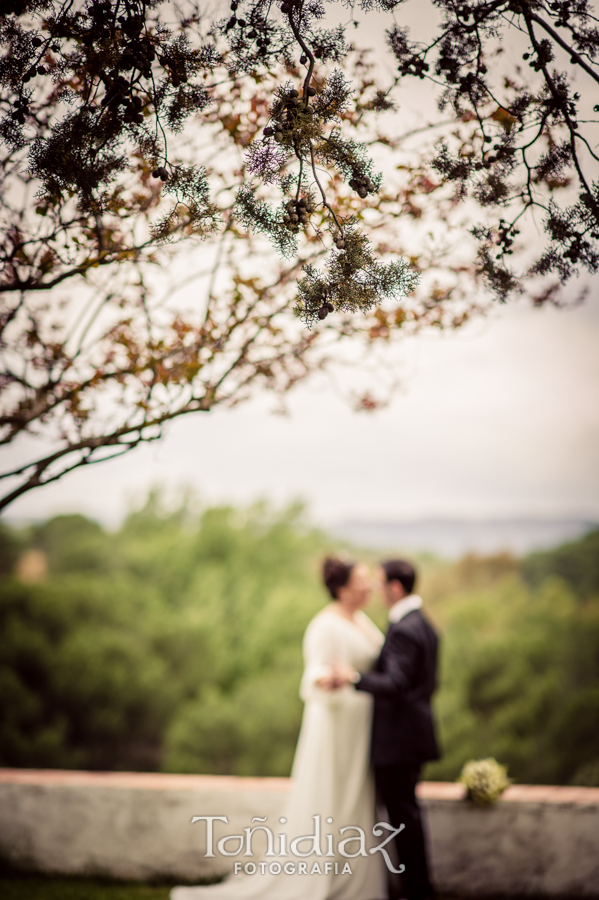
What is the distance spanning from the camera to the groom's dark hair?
3057mm

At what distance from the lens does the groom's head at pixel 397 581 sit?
306 cm

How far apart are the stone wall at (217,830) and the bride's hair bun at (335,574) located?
1.05 meters

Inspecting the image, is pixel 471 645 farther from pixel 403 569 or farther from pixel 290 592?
pixel 403 569

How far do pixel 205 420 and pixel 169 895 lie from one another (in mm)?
8966

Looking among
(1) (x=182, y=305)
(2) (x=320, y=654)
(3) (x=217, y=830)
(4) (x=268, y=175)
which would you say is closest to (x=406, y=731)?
(2) (x=320, y=654)

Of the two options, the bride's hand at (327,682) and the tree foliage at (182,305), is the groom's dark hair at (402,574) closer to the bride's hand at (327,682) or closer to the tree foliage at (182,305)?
the bride's hand at (327,682)

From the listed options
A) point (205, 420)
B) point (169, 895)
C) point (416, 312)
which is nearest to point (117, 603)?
point (205, 420)

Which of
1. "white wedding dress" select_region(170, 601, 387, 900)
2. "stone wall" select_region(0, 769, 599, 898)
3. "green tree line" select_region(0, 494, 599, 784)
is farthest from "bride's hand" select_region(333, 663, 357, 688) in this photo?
"green tree line" select_region(0, 494, 599, 784)

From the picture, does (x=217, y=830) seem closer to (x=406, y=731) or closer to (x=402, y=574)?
(x=406, y=731)

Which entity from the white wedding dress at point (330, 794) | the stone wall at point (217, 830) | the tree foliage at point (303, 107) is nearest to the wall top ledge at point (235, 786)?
the stone wall at point (217, 830)

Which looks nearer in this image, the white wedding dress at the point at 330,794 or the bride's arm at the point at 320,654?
the white wedding dress at the point at 330,794

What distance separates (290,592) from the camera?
1033 cm

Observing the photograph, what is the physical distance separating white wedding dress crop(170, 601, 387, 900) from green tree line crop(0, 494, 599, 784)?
5947mm

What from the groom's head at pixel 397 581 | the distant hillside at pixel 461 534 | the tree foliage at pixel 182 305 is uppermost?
the tree foliage at pixel 182 305
